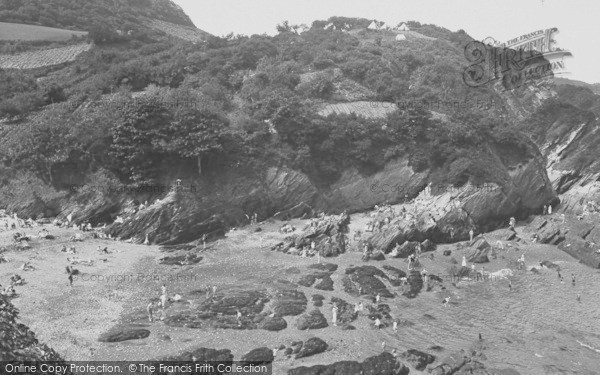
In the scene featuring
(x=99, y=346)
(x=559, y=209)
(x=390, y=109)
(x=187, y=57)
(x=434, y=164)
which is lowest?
(x=99, y=346)

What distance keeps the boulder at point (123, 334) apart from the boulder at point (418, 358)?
1390 cm

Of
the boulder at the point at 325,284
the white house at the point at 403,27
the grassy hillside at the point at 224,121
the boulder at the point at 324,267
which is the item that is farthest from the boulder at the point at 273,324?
the white house at the point at 403,27

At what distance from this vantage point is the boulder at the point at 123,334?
84.1ft

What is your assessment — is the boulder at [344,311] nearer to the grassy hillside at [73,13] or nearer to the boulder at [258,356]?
the boulder at [258,356]

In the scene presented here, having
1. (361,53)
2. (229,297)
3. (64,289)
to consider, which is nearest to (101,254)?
(64,289)

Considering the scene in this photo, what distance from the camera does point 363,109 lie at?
61.0 metres

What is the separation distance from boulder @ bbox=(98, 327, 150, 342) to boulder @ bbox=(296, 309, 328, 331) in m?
8.51

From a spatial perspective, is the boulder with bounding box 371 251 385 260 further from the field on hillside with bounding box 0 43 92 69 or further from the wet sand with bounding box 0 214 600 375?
the field on hillside with bounding box 0 43 92 69

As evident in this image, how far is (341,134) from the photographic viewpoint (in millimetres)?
53562

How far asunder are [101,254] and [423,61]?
219 feet

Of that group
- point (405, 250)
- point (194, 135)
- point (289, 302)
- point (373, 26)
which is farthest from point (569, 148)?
point (373, 26)

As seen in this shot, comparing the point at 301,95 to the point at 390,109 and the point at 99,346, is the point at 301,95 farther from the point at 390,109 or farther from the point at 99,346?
the point at 99,346

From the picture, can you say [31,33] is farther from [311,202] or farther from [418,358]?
[418,358]

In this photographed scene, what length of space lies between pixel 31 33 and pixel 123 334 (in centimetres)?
7848
